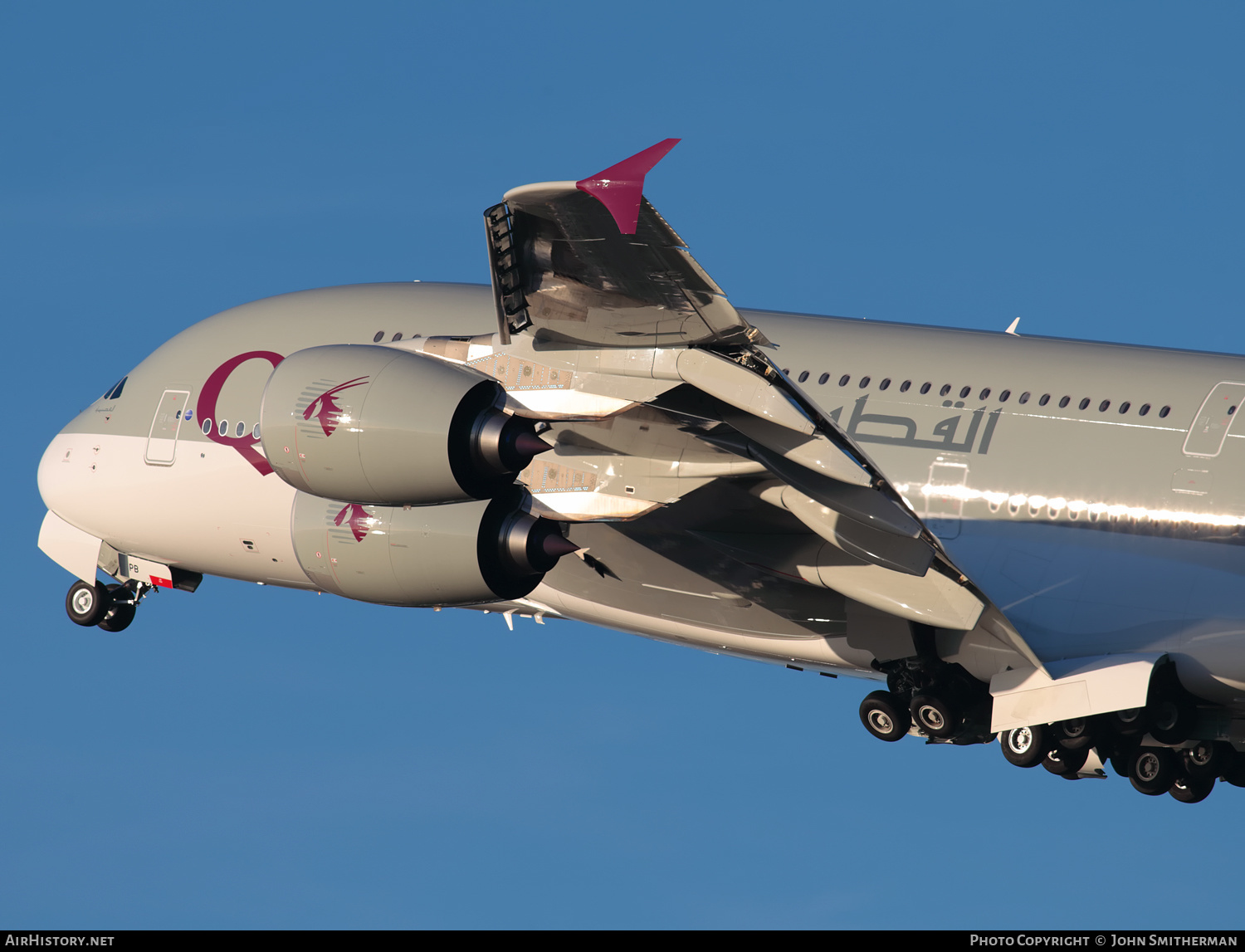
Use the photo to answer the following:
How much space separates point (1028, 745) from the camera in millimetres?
18594

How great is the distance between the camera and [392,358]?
15203 millimetres

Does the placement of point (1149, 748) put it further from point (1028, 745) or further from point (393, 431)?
point (393, 431)

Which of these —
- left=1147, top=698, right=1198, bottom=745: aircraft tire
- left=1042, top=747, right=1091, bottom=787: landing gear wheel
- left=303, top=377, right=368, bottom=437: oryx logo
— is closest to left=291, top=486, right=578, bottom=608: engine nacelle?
left=303, top=377, right=368, bottom=437: oryx logo

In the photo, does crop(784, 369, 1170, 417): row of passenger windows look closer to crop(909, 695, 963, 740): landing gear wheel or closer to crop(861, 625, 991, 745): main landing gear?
crop(861, 625, 991, 745): main landing gear

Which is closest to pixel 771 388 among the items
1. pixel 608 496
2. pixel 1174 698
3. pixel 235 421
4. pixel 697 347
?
pixel 697 347

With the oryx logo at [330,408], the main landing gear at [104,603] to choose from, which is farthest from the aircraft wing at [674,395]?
the main landing gear at [104,603]

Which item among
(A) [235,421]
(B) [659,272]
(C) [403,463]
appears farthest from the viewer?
(A) [235,421]

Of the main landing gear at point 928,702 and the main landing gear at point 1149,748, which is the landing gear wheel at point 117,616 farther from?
the main landing gear at point 1149,748

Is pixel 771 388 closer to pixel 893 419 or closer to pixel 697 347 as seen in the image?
pixel 697 347

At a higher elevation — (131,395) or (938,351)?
(131,395)

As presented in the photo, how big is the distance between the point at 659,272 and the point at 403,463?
3.02m

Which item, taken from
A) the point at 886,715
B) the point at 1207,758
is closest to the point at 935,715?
the point at 886,715

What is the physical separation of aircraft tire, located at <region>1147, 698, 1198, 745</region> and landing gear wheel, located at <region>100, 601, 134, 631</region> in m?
13.1

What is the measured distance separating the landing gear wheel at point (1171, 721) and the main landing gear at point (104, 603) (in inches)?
504
